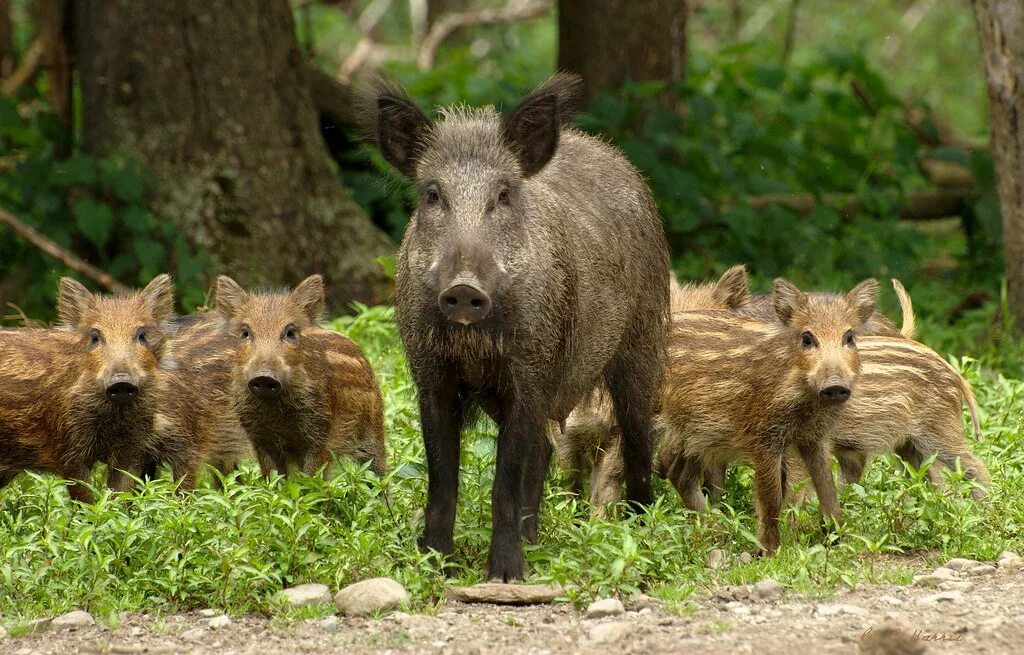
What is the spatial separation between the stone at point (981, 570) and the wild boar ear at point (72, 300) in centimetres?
369

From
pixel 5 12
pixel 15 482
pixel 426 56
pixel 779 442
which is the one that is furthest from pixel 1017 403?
pixel 426 56

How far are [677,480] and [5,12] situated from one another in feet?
A: 25.1

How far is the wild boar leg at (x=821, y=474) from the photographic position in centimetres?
588

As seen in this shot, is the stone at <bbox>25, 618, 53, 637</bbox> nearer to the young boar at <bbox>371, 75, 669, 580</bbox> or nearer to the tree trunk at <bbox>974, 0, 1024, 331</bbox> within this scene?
the young boar at <bbox>371, 75, 669, 580</bbox>

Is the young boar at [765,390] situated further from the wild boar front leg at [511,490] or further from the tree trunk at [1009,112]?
the tree trunk at [1009,112]

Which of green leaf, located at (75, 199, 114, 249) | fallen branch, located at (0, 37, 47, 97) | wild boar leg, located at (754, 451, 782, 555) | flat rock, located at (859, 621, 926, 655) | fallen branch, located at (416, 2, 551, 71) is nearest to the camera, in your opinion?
flat rock, located at (859, 621, 926, 655)

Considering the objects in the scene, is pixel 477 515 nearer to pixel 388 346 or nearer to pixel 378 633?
pixel 378 633

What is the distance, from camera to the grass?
4.89 metres

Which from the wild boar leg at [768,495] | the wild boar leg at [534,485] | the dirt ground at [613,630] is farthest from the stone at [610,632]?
the wild boar leg at [768,495]

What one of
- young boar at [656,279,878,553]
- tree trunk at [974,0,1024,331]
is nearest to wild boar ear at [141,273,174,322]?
young boar at [656,279,878,553]

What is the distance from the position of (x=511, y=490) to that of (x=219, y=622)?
1.13 m

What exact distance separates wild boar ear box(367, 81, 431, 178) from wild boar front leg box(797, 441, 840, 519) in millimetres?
1988

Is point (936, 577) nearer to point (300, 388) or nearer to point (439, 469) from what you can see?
point (439, 469)

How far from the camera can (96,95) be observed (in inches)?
368
